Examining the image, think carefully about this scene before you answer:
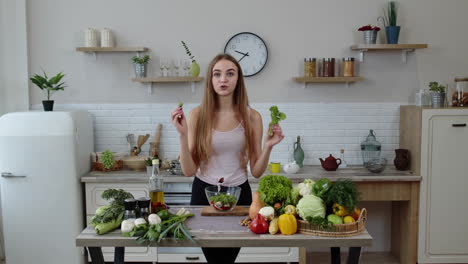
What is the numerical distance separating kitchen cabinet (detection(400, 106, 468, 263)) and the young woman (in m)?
2.22

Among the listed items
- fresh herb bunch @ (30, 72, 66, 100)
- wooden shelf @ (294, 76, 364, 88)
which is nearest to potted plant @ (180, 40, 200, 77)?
wooden shelf @ (294, 76, 364, 88)

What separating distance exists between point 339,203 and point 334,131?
9.21ft

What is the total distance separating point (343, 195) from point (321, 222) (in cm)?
17

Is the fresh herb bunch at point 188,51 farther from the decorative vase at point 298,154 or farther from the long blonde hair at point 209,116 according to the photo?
the long blonde hair at point 209,116

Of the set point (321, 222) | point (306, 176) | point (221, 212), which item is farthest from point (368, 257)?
point (321, 222)

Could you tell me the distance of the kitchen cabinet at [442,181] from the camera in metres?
4.48

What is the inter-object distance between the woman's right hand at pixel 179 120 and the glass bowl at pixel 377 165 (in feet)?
8.24

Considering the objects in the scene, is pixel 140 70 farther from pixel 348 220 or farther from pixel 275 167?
pixel 348 220

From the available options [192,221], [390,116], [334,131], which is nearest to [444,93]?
[390,116]

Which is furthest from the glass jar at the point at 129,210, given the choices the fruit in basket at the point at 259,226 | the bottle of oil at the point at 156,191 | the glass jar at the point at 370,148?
the glass jar at the point at 370,148

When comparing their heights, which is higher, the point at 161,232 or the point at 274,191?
the point at 274,191

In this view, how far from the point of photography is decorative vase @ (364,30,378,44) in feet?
15.6

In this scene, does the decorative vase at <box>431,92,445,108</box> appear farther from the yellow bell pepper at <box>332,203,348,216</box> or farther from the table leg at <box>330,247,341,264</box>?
the yellow bell pepper at <box>332,203,348,216</box>

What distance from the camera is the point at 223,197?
2654 millimetres
